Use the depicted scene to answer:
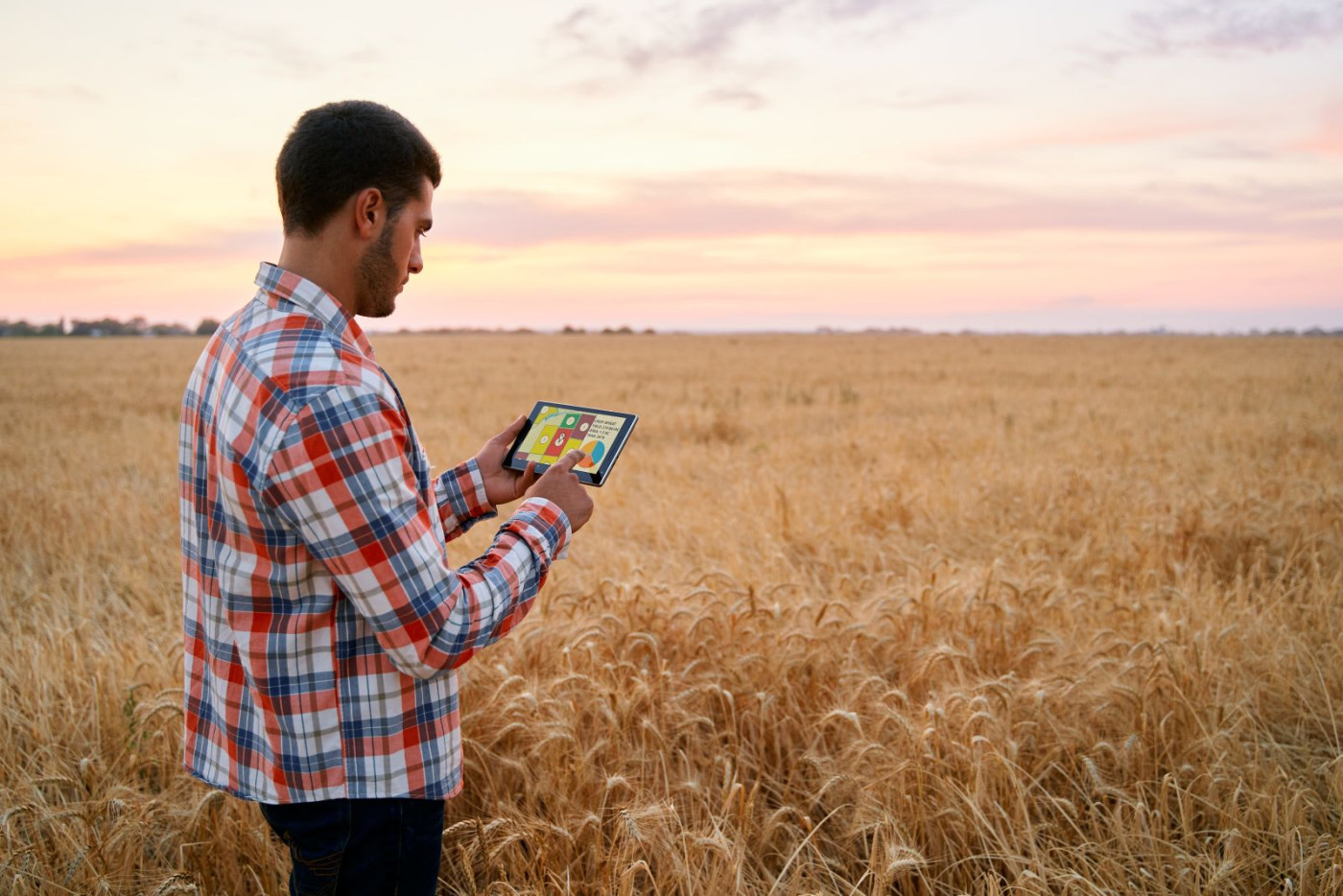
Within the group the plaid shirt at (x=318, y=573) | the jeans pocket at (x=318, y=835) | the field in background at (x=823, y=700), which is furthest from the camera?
the field in background at (x=823, y=700)

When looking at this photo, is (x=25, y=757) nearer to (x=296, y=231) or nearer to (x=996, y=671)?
(x=296, y=231)

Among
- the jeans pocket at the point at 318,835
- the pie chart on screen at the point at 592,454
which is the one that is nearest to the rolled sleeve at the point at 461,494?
the pie chart on screen at the point at 592,454

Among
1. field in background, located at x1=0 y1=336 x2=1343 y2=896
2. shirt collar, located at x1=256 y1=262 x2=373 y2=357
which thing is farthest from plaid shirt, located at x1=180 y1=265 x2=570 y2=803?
field in background, located at x1=0 y1=336 x2=1343 y2=896

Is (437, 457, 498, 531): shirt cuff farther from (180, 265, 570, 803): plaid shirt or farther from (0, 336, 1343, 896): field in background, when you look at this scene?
(0, 336, 1343, 896): field in background

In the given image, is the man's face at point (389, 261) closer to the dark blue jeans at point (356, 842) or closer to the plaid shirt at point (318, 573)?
A: the plaid shirt at point (318, 573)

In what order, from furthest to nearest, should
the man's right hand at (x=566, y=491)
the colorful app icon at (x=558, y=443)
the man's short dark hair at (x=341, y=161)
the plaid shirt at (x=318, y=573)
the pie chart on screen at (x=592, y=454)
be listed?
the colorful app icon at (x=558, y=443)
the pie chart on screen at (x=592, y=454)
the man's right hand at (x=566, y=491)
the man's short dark hair at (x=341, y=161)
the plaid shirt at (x=318, y=573)

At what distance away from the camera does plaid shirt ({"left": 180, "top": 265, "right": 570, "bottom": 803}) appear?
4.85 feet

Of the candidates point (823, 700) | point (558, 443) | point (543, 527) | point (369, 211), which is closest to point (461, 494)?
point (558, 443)

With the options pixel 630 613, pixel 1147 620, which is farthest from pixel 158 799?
pixel 1147 620

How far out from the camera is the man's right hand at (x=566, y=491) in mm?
1866

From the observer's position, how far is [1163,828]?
8.82ft

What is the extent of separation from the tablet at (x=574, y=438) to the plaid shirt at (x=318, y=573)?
25 cm

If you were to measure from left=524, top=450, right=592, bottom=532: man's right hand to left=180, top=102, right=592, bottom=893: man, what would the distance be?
36 mm

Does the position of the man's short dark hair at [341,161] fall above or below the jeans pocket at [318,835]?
above
